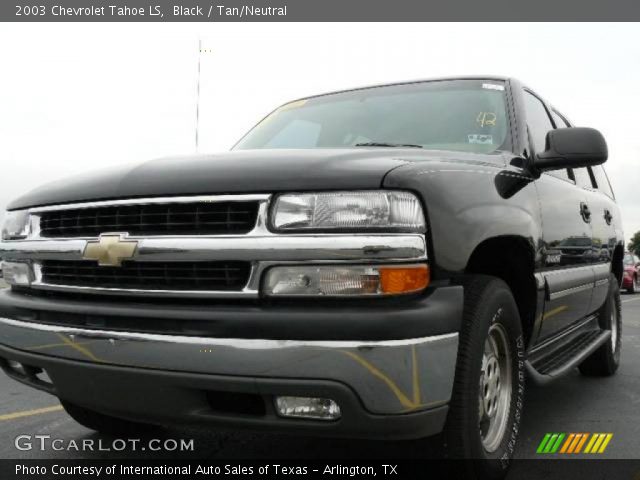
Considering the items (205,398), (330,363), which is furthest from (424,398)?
(205,398)

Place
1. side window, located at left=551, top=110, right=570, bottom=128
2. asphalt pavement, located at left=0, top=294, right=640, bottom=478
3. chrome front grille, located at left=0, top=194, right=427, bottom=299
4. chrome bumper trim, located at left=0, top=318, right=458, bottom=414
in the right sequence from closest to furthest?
chrome bumper trim, located at left=0, top=318, right=458, bottom=414
chrome front grille, located at left=0, top=194, right=427, bottom=299
asphalt pavement, located at left=0, top=294, right=640, bottom=478
side window, located at left=551, top=110, right=570, bottom=128

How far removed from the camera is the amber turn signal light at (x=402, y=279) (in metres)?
2.10

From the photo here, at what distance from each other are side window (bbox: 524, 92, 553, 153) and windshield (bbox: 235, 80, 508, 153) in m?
0.27

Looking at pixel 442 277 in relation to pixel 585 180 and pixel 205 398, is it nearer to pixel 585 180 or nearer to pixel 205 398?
pixel 205 398

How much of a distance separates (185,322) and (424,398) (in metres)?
0.81

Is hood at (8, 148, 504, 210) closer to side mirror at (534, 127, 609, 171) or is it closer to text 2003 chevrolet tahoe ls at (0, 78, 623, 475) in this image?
text 2003 chevrolet tahoe ls at (0, 78, 623, 475)

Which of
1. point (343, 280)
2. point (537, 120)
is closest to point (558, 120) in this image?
point (537, 120)

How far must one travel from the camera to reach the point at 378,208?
2162mm

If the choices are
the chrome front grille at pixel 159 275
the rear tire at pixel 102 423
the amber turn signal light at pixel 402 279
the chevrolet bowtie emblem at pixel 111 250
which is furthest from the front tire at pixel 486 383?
the rear tire at pixel 102 423

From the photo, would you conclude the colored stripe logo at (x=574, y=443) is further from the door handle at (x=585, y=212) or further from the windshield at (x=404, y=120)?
the windshield at (x=404, y=120)

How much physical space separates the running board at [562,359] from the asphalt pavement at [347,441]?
1.21 ft

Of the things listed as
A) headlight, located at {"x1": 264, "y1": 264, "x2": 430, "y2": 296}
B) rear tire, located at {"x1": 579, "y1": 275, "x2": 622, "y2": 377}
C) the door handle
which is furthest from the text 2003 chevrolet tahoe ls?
rear tire, located at {"x1": 579, "y1": 275, "x2": 622, "y2": 377}

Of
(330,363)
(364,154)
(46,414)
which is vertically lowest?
(46,414)

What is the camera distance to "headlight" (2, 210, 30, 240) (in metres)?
2.84
